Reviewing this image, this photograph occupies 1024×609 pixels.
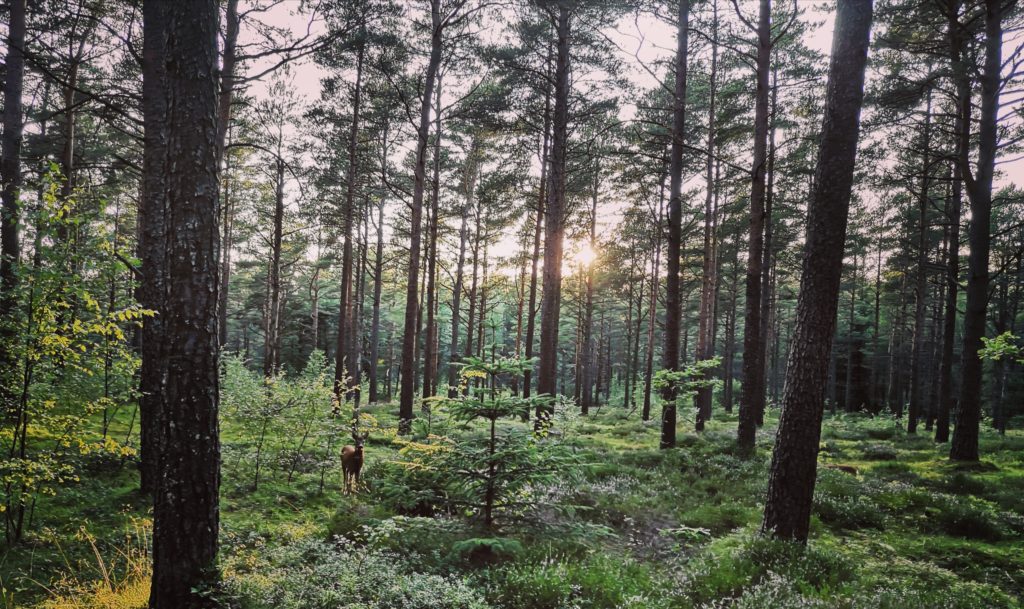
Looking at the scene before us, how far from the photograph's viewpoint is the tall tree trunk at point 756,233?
35.6 feet

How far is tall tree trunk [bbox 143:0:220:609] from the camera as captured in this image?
3.67 metres

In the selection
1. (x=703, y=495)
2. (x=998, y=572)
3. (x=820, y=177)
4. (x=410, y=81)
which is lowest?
(x=703, y=495)

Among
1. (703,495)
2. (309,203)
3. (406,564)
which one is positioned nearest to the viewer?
(406,564)

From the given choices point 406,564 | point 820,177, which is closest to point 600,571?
point 406,564

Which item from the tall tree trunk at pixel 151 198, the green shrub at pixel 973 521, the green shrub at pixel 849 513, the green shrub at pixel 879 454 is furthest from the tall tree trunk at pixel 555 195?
the green shrub at pixel 879 454

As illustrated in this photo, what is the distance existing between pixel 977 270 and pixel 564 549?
13.4 m

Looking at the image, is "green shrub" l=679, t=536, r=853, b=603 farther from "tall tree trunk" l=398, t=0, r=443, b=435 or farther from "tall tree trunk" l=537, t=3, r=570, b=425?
"tall tree trunk" l=398, t=0, r=443, b=435

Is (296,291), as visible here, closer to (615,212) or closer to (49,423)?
(615,212)

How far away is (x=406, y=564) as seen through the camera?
464 centimetres

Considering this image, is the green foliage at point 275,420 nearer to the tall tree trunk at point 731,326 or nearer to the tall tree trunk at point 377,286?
the tall tree trunk at point 377,286

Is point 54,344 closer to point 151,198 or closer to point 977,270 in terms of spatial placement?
point 151,198

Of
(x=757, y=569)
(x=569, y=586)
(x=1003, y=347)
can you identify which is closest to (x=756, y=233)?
(x=1003, y=347)

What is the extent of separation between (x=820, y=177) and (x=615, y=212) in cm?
1785

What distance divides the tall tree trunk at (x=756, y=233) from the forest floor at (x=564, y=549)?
288 cm
